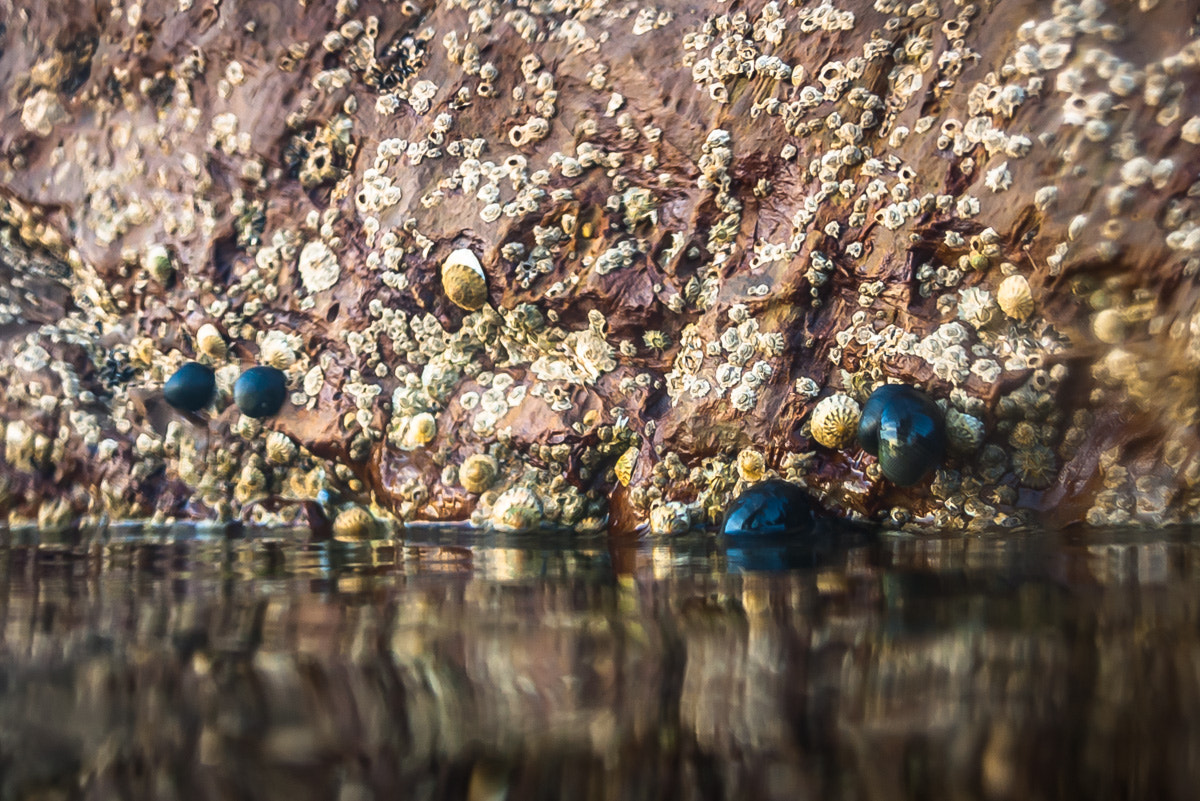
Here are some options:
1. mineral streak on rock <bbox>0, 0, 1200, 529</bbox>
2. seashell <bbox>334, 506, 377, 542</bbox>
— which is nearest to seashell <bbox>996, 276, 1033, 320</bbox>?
mineral streak on rock <bbox>0, 0, 1200, 529</bbox>

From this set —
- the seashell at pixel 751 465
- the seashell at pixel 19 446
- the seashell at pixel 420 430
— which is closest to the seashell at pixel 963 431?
the seashell at pixel 751 465

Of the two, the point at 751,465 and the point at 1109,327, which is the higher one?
the point at 1109,327

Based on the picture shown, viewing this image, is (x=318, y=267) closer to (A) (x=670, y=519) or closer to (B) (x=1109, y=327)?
(A) (x=670, y=519)

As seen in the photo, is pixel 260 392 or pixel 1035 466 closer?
pixel 1035 466

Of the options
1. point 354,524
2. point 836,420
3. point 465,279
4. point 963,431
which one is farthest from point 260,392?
point 963,431

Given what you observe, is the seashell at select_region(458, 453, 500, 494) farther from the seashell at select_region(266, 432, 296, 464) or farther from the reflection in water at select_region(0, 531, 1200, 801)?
the reflection in water at select_region(0, 531, 1200, 801)

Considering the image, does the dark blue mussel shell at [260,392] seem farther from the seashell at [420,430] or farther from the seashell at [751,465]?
the seashell at [751,465]

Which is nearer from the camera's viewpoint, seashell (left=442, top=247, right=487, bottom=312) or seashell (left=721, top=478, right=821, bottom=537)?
seashell (left=721, top=478, right=821, bottom=537)

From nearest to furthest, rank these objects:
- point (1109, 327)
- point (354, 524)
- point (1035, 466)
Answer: point (1109, 327) → point (1035, 466) → point (354, 524)
